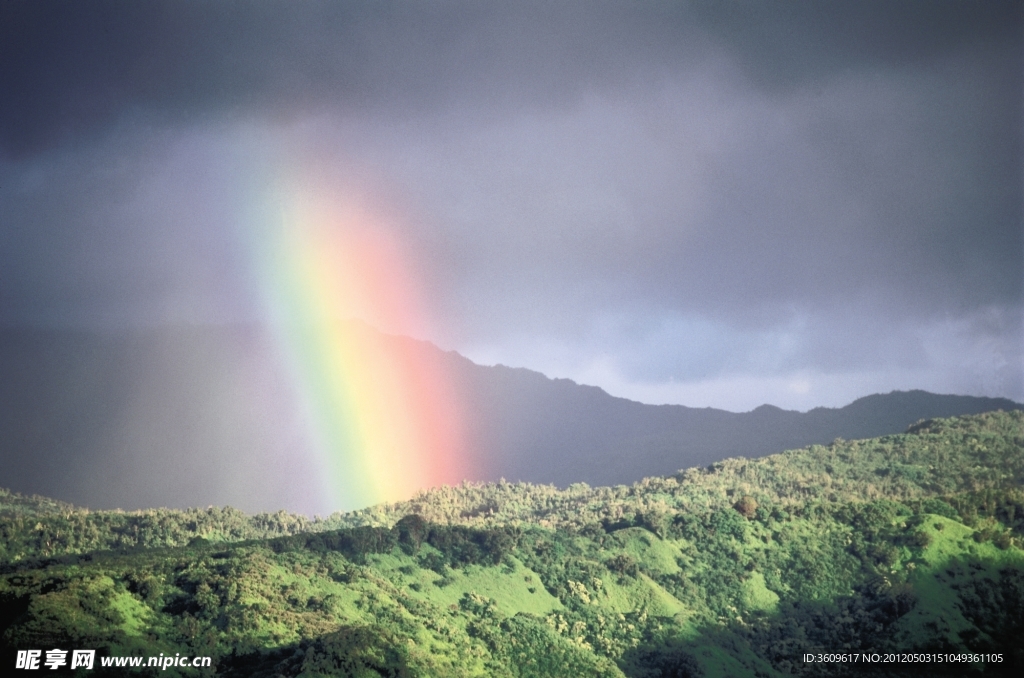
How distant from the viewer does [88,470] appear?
636 ft

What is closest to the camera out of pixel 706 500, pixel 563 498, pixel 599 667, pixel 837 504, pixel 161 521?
pixel 599 667

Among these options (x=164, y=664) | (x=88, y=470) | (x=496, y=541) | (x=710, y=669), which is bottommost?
(x=710, y=669)

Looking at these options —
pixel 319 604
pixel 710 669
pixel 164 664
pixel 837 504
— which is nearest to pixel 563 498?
pixel 837 504

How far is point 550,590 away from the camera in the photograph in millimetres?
65688

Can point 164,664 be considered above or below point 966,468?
below

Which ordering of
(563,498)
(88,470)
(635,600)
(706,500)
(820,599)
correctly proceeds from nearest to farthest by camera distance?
(635,600) → (820,599) → (706,500) → (563,498) → (88,470)

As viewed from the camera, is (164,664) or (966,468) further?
(966,468)

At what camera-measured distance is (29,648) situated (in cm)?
4247

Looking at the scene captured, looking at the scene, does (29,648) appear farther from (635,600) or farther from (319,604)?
(635,600)

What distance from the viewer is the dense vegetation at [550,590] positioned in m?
47.8

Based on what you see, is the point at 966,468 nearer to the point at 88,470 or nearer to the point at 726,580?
the point at 726,580

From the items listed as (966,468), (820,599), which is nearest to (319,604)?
(820,599)

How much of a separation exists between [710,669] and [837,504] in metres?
29.3

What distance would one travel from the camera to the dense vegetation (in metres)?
47.8
